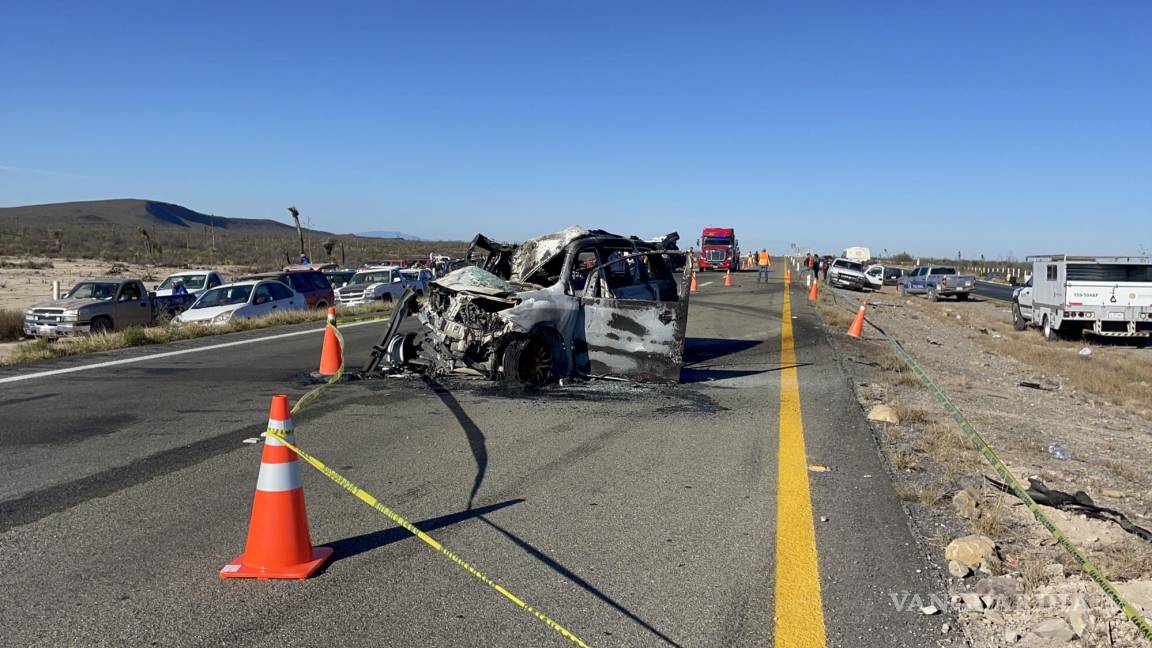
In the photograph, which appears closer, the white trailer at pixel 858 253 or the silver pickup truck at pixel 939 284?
the silver pickup truck at pixel 939 284

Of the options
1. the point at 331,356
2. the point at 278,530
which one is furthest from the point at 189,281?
the point at 278,530

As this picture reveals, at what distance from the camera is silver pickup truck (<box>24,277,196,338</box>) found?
19.1 meters

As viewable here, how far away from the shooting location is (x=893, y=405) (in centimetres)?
880

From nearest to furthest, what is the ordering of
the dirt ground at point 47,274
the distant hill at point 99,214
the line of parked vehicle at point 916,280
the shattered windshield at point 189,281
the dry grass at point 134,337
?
the dry grass at point 134,337 < the shattered windshield at point 189,281 < the dirt ground at point 47,274 < the line of parked vehicle at point 916,280 < the distant hill at point 99,214

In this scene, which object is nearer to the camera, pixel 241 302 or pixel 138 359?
pixel 138 359

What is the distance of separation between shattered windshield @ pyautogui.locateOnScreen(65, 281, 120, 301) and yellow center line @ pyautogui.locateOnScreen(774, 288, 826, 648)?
59.6ft

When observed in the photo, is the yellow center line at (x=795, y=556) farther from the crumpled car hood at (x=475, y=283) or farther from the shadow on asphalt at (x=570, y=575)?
the crumpled car hood at (x=475, y=283)

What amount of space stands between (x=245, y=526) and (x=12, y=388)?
6.76 meters

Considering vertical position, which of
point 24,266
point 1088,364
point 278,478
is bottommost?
point 1088,364

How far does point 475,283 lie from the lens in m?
10.1

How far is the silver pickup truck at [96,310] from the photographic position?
62.7ft

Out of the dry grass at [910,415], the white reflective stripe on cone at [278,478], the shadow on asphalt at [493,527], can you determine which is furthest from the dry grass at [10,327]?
the dry grass at [910,415]

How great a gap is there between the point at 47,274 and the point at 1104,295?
51.3 meters

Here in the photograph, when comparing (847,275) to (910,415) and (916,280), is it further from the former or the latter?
(910,415)
